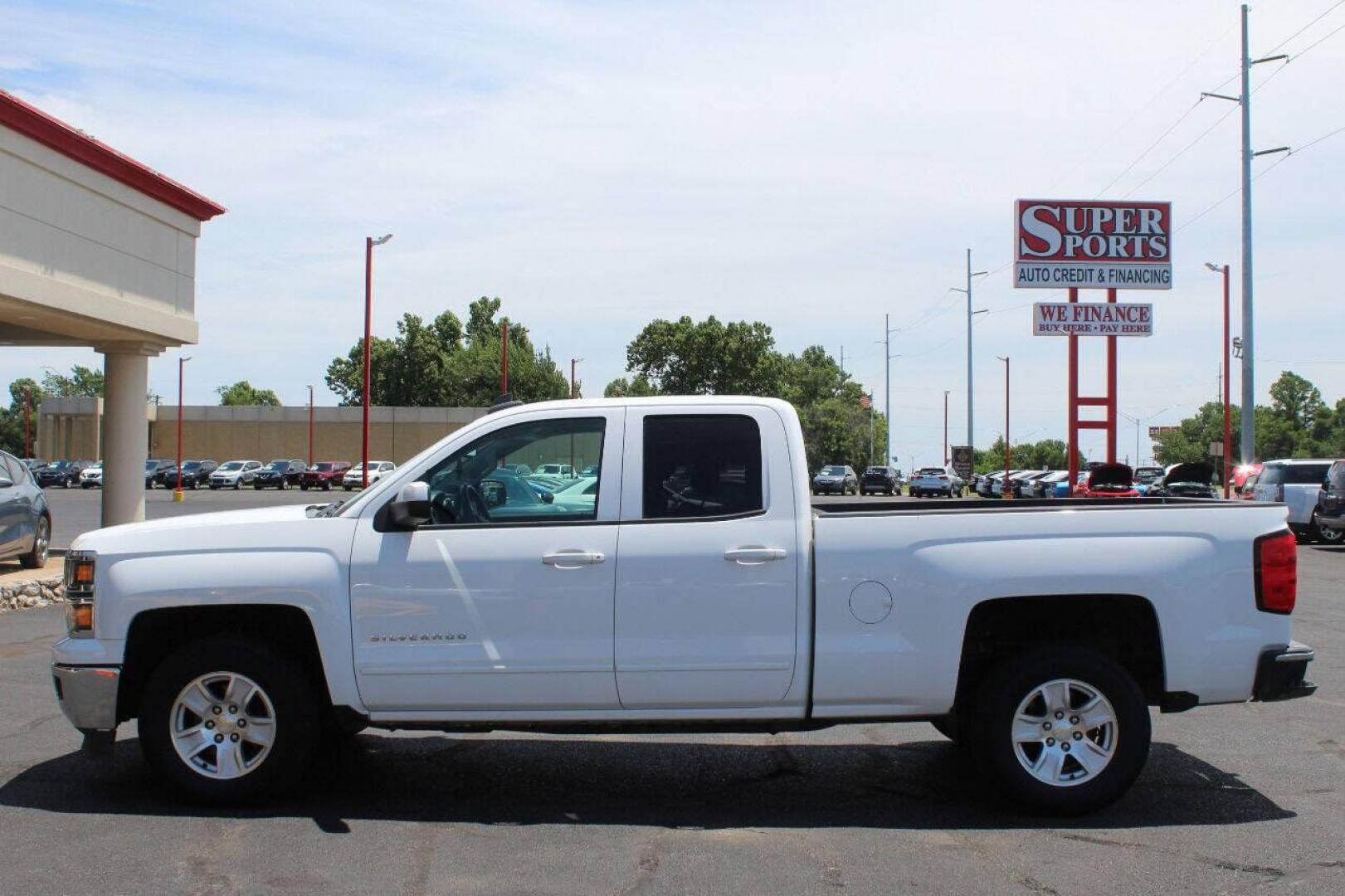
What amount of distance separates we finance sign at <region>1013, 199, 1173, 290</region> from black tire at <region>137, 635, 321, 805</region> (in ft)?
75.6

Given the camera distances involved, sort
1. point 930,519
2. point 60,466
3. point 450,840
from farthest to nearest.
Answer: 1. point 60,466
2. point 930,519
3. point 450,840

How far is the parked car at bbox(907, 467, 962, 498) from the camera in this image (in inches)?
2328

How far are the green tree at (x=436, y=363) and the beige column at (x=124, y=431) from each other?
67.5m

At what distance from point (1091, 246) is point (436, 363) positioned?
288 feet

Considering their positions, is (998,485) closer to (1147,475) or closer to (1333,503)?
(1147,475)

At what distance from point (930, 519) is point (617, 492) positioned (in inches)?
58.9

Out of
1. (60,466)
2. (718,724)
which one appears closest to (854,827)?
(718,724)

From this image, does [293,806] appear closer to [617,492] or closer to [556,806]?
[556,806]

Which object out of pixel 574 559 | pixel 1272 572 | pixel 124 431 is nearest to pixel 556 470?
pixel 574 559

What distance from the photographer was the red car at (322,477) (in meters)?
63.1

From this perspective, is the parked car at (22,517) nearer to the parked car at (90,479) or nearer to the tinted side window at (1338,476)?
the tinted side window at (1338,476)

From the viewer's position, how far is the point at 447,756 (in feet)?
24.0

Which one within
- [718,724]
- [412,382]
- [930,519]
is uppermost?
[412,382]

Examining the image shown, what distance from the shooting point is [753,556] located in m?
5.92
